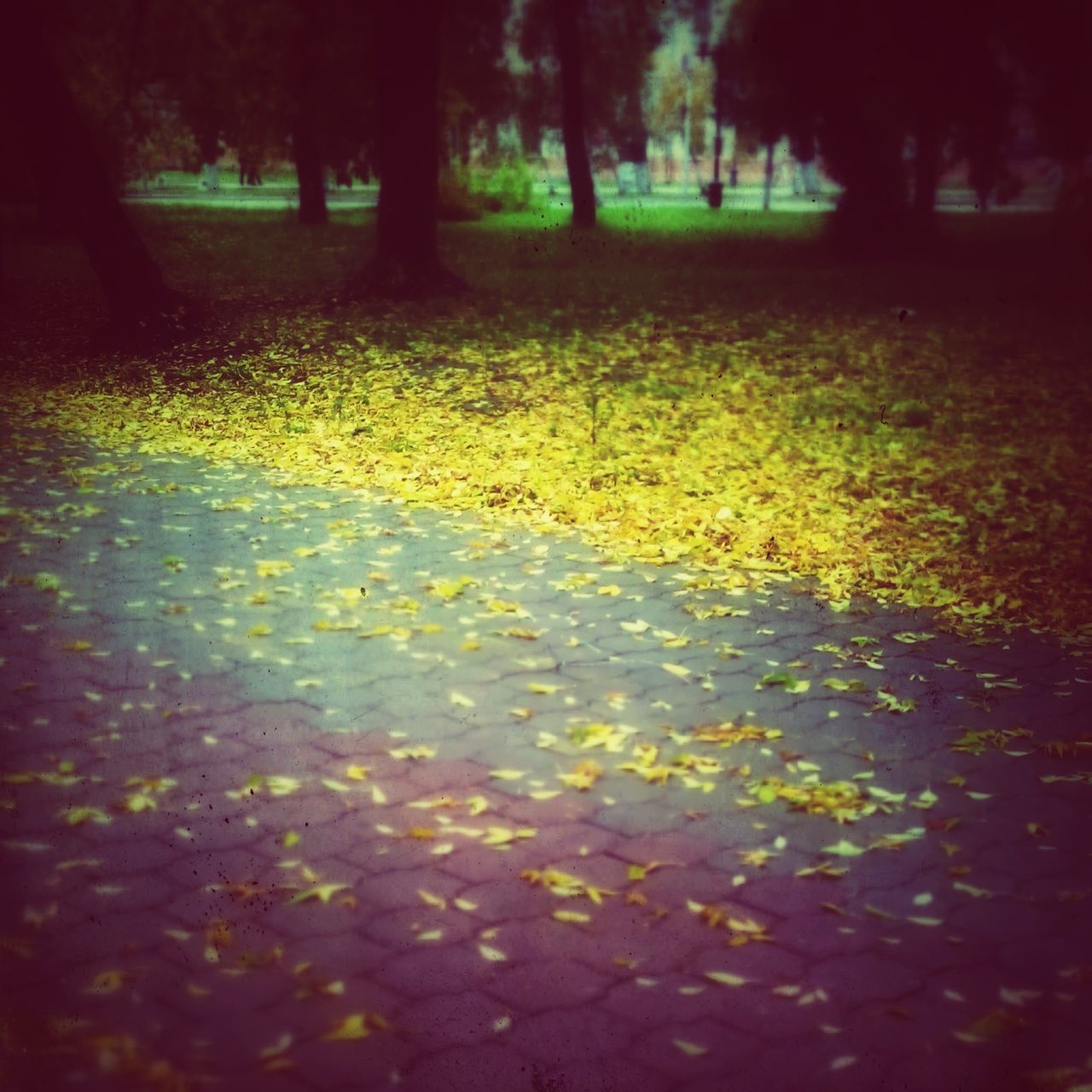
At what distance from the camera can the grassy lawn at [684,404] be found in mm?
7570

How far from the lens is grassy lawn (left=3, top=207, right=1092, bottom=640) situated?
7.57 m

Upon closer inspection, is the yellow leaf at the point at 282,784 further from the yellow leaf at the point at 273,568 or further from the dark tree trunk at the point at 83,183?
the dark tree trunk at the point at 83,183

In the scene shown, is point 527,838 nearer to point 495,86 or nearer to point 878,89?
point 878,89

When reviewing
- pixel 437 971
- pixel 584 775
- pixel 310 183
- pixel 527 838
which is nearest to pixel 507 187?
pixel 310 183

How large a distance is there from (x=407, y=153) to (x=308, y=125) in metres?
12.3

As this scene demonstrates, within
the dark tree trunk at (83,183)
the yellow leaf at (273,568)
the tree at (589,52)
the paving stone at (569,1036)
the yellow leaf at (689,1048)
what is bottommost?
the yellow leaf at (689,1048)

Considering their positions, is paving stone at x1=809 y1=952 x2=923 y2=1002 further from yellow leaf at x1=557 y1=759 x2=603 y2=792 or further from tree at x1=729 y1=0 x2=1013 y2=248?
tree at x1=729 y1=0 x2=1013 y2=248

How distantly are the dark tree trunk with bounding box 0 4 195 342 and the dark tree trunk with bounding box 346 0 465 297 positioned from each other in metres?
3.72

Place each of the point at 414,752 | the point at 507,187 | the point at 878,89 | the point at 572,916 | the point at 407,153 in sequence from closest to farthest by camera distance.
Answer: the point at 572,916 → the point at 414,752 → the point at 407,153 → the point at 878,89 → the point at 507,187

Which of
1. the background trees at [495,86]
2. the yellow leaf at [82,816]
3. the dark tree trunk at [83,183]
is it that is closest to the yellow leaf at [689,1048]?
the yellow leaf at [82,816]

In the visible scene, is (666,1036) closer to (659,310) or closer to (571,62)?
(659,310)

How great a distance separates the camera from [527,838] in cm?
414

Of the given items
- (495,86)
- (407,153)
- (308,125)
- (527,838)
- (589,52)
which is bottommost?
(527,838)

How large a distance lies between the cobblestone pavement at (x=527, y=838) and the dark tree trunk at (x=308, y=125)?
17770 mm
